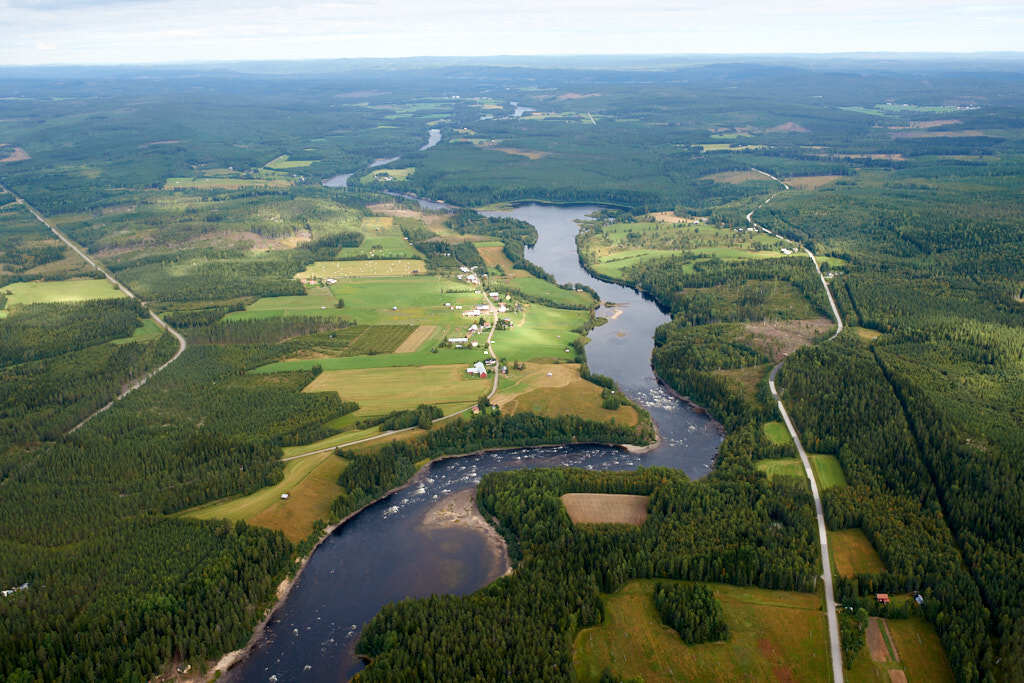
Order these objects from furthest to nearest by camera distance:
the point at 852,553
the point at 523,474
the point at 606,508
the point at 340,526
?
the point at 523,474 → the point at 340,526 → the point at 606,508 → the point at 852,553

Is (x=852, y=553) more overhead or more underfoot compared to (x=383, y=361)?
more overhead

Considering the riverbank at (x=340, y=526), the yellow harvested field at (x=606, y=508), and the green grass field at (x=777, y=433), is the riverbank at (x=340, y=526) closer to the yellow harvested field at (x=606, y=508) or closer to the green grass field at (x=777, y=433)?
the yellow harvested field at (x=606, y=508)

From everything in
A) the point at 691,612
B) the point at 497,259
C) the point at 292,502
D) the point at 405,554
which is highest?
the point at 691,612

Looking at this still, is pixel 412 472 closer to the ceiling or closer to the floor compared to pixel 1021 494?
closer to the floor

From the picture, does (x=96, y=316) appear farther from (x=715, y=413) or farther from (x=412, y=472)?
(x=715, y=413)

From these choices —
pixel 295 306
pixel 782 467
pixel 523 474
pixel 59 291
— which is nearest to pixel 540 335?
pixel 295 306

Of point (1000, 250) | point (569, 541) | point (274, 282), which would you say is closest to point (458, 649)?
point (569, 541)

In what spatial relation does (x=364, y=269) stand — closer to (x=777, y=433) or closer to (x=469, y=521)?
(x=469, y=521)
